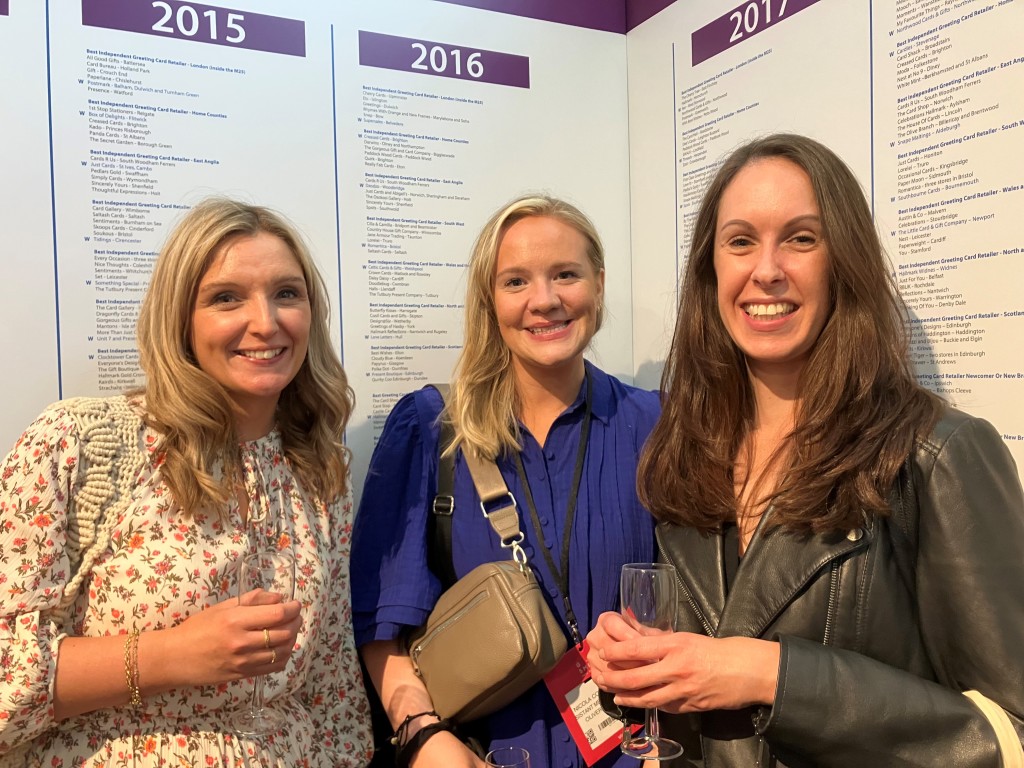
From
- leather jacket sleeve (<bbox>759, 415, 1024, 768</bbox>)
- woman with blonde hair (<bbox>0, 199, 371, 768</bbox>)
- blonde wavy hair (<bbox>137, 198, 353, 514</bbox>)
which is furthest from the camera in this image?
blonde wavy hair (<bbox>137, 198, 353, 514</bbox>)

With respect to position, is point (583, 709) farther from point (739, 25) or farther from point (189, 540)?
point (739, 25)

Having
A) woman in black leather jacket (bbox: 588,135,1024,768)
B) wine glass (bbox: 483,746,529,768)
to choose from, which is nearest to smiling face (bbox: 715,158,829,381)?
woman in black leather jacket (bbox: 588,135,1024,768)

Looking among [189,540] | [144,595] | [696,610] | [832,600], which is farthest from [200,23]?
[832,600]

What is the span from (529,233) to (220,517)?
1105 mm

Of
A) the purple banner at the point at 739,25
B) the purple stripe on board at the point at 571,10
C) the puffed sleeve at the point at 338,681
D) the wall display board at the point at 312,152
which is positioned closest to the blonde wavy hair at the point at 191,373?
the puffed sleeve at the point at 338,681

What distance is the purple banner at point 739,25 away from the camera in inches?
102

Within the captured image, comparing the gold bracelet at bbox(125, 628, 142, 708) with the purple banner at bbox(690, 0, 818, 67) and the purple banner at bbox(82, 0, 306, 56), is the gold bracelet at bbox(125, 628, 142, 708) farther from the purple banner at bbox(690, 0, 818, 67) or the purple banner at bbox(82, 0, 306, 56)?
the purple banner at bbox(690, 0, 818, 67)

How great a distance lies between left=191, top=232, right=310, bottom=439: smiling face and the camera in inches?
71.2

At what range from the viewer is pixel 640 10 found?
3271 mm

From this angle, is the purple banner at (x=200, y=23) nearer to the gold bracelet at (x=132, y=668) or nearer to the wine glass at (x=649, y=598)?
the gold bracelet at (x=132, y=668)

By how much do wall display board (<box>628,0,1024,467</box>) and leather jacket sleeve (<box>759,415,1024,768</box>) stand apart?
71 centimetres

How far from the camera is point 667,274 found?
10.4ft

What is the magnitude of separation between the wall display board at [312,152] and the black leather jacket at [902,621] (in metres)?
1.74

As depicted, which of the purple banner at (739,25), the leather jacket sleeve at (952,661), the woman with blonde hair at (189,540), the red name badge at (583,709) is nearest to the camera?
the leather jacket sleeve at (952,661)
